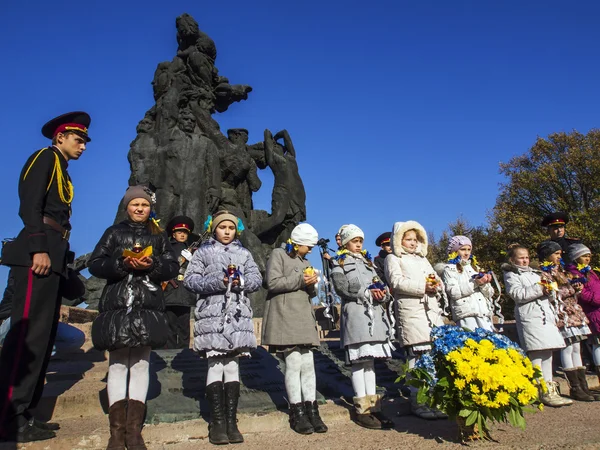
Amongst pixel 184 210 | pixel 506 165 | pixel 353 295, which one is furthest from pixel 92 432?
pixel 506 165

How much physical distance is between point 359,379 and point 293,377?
2.00 feet

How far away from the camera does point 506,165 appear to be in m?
24.1

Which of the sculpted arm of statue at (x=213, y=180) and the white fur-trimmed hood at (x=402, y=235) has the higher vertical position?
the sculpted arm of statue at (x=213, y=180)

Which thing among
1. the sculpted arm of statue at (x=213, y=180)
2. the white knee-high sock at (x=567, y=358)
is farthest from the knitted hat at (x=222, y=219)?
the sculpted arm of statue at (x=213, y=180)

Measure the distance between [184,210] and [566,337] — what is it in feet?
28.8

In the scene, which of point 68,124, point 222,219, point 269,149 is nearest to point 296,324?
point 222,219

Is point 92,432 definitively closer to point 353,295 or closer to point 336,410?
point 336,410

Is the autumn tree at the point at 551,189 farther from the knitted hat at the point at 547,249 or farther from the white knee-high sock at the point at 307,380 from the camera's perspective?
the white knee-high sock at the point at 307,380

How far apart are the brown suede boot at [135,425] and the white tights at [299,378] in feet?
3.91

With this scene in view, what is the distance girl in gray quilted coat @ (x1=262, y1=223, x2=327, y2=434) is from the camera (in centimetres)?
387

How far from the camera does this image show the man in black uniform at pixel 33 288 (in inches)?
125

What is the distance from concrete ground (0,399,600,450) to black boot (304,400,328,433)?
77 mm

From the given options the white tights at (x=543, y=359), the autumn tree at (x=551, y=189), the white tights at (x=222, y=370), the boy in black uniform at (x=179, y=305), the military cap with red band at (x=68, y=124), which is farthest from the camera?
the autumn tree at (x=551, y=189)

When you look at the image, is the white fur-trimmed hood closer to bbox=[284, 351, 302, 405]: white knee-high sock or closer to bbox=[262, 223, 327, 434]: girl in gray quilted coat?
bbox=[262, 223, 327, 434]: girl in gray quilted coat
